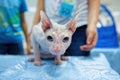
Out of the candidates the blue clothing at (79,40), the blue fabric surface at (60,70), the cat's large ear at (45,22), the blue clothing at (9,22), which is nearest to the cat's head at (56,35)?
the cat's large ear at (45,22)

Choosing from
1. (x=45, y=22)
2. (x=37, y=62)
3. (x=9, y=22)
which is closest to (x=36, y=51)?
(x=37, y=62)

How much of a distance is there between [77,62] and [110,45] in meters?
1.08

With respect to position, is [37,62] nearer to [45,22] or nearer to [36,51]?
[36,51]

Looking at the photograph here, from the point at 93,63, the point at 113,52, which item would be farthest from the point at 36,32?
the point at 113,52

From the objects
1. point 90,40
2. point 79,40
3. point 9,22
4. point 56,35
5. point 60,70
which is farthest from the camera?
point 9,22

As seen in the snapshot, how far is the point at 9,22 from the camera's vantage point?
5.03ft

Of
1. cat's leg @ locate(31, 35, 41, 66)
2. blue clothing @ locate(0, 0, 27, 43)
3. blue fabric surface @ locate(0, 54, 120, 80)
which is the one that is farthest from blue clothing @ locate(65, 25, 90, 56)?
blue clothing @ locate(0, 0, 27, 43)

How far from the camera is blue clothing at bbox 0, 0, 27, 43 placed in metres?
1.51

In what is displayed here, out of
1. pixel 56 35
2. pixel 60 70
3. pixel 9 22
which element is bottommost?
pixel 60 70

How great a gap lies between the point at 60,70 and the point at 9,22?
0.76m

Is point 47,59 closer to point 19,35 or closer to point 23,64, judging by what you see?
point 23,64

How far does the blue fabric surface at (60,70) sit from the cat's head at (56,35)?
0.33 feet

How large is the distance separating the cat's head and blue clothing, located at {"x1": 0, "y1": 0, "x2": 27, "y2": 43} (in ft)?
2.51

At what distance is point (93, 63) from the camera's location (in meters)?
0.96
